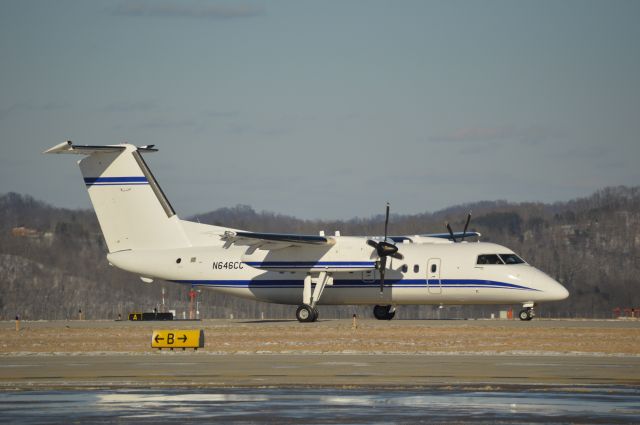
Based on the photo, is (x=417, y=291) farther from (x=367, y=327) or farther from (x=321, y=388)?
(x=321, y=388)

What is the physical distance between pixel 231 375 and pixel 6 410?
24.1 ft

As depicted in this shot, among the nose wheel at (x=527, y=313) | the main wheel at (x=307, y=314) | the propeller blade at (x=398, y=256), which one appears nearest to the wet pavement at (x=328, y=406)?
the propeller blade at (x=398, y=256)

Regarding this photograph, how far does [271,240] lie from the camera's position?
44.8m

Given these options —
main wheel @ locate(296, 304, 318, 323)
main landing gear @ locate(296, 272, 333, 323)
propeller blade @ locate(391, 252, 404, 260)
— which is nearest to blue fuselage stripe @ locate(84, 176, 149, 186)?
main landing gear @ locate(296, 272, 333, 323)

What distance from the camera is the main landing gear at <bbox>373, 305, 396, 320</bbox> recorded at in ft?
165

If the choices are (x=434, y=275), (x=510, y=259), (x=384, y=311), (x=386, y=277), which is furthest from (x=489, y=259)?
(x=384, y=311)

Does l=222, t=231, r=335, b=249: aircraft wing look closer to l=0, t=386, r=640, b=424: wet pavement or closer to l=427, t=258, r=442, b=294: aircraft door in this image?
l=427, t=258, r=442, b=294: aircraft door

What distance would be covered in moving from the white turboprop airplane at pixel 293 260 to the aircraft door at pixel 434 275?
0.14 ft

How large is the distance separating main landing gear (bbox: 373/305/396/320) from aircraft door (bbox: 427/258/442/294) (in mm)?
4711

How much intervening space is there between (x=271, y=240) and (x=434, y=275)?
24.0ft

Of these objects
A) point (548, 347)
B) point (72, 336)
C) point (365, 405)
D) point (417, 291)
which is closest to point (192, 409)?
point (365, 405)

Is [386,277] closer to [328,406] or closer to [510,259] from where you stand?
[510,259]

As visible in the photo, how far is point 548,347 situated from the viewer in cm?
3319

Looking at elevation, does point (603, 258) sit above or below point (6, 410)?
above
